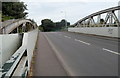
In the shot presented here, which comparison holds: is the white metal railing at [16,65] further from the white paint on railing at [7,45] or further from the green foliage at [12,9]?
the green foliage at [12,9]

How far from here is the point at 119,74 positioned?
7.21 meters

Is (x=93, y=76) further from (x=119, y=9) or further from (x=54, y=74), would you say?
(x=119, y=9)

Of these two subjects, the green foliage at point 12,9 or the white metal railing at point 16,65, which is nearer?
the white metal railing at point 16,65

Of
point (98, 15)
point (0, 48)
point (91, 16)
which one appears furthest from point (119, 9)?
point (0, 48)

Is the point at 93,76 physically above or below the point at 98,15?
below

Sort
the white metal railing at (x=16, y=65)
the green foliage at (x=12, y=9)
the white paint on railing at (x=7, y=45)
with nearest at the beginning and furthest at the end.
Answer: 1. the white metal railing at (x=16, y=65)
2. the white paint on railing at (x=7, y=45)
3. the green foliage at (x=12, y=9)

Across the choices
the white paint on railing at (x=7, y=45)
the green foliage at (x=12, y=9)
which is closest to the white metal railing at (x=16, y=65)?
the white paint on railing at (x=7, y=45)

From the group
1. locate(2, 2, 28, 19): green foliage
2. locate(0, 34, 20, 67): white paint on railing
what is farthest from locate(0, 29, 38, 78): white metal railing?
locate(2, 2, 28, 19): green foliage

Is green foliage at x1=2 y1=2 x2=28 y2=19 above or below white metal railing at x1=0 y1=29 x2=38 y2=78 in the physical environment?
above

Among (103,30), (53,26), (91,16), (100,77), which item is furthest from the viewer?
(53,26)

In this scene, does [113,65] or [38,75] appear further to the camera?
[113,65]

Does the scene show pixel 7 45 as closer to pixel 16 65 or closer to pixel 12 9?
pixel 16 65

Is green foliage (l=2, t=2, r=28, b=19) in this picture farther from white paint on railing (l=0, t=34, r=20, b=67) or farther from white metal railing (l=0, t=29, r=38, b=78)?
white metal railing (l=0, t=29, r=38, b=78)

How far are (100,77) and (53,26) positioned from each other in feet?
445
